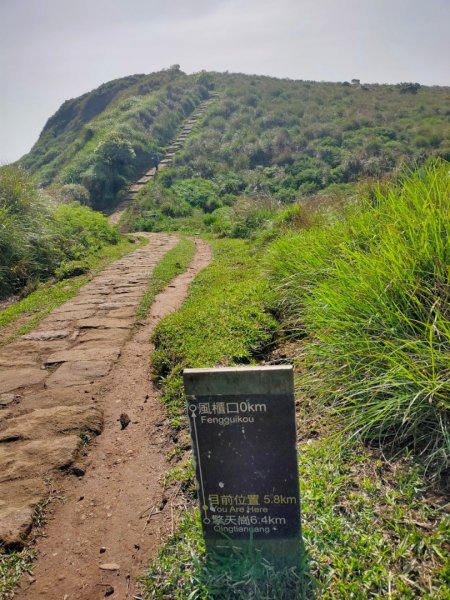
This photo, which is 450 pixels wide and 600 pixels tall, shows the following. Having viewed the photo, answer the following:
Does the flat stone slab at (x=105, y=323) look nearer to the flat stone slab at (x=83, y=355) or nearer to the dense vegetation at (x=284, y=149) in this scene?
the flat stone slab at (x=83, y=355)

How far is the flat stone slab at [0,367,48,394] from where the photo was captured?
4402 mm

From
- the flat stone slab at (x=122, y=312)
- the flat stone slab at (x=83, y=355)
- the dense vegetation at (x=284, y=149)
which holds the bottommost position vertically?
the flat stone slab at (x=83, y=355)

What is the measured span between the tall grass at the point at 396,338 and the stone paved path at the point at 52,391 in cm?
183

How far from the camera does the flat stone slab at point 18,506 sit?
2.62 metres

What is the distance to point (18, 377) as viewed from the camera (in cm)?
460

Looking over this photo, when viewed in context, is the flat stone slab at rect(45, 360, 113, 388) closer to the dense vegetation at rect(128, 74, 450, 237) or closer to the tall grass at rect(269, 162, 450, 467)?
the tall grass at rect(269, 162, 450, 467)

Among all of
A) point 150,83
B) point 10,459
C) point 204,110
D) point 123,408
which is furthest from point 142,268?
point 150,83

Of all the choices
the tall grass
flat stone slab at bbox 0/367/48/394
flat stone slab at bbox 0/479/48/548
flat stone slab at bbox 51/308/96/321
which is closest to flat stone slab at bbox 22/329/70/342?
flat stone slab at bbox 51/308/96/321

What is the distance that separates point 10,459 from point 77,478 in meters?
0.52

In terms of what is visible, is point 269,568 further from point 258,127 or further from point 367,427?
point 258,127

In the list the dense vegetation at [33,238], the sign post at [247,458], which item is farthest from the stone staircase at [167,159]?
the sign post at [247,458]

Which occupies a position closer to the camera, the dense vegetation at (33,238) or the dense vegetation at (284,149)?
the dense vegetation at (33,238)

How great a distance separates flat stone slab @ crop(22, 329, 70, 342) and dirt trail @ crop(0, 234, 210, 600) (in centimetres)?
4

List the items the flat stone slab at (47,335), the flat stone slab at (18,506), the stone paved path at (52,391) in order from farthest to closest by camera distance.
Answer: the flat stone slab at (47,335) → the stone paved path at (52,391) → the flat stone slab at (18,506)
